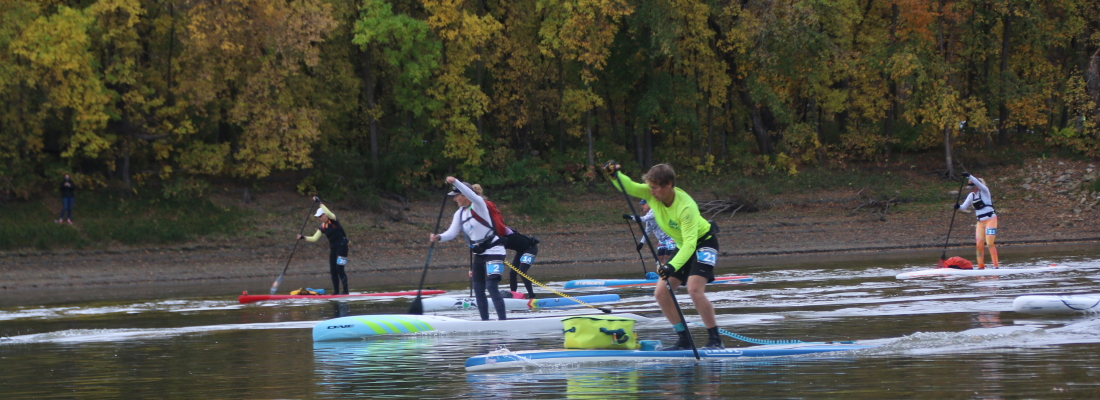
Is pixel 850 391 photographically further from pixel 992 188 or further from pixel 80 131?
pixel 992 188

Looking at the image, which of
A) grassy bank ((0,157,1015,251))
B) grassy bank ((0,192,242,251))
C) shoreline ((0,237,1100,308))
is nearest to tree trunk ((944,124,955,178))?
grassy bank ((0,157,1015,251))

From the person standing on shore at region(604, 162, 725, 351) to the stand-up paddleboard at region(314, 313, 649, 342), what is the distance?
9.16ft

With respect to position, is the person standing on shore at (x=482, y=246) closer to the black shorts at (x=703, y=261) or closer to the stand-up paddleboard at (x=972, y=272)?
the black shorts at (x=703, y=261)

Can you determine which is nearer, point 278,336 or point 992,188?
point 278,336

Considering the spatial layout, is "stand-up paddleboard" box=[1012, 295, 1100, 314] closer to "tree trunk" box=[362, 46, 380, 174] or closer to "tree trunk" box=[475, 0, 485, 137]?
"tree trunk" box=[475, 0, 485, 137]

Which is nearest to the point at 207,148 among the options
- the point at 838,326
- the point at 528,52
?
the point at 528,52

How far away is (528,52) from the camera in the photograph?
111 ft

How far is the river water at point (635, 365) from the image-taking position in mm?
6891

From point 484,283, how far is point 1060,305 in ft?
21.0

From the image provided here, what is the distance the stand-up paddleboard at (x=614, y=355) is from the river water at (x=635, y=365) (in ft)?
0.30

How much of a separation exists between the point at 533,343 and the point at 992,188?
25682 mm

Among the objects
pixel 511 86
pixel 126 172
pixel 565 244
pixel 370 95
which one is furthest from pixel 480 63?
pixel 126 172

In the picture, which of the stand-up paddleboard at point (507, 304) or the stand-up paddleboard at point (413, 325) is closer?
the stand-up paddleboard at point (413, 325)

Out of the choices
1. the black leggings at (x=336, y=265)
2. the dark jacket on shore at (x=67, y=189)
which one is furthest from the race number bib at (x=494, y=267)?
the dark jacket on shore at (x=67, y=189)
